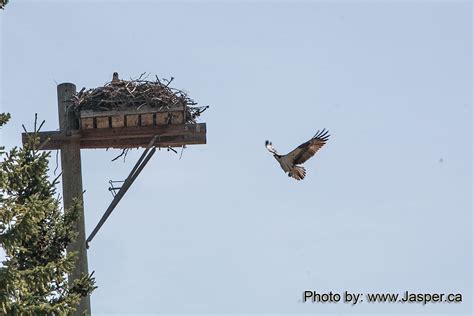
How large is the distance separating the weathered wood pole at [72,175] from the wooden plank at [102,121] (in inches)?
10.3

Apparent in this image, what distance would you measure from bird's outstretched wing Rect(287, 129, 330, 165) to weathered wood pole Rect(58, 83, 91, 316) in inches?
105

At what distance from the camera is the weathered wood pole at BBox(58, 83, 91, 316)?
12.7 metres

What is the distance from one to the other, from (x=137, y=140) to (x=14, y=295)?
331cm

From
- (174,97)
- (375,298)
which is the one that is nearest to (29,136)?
(174,97)

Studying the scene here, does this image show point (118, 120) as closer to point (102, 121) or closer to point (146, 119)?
point (102, 121)

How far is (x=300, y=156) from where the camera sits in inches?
533

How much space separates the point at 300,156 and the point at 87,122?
2.70 metres

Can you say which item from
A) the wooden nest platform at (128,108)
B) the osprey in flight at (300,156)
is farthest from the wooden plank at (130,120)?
the osprey in flight at (300,156)

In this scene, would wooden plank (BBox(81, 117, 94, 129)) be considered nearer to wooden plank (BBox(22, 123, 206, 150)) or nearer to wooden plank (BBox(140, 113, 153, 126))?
wooden plank (BBox(22, 123, 206, 150))

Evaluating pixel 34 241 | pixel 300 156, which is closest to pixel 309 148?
pixel 300 156

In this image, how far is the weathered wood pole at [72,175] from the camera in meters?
12.7

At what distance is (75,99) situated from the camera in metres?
13.7

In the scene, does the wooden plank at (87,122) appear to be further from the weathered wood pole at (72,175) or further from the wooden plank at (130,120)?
the wooden plank at (130,120)

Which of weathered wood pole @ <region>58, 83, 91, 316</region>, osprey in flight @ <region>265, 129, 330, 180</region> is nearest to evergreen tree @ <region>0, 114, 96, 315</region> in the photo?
weathered wood pole @ <region>58, 83, 91, 316</region>
